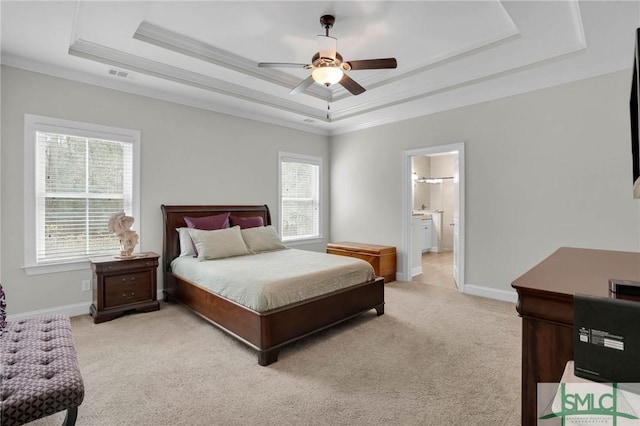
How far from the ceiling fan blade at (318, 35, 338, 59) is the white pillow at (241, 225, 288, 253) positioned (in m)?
2.49

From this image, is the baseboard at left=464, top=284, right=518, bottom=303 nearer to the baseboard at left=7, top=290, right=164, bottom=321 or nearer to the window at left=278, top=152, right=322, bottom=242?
the window at left=278, top=152, right=322, bottom=242

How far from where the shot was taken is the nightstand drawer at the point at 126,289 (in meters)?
3.38

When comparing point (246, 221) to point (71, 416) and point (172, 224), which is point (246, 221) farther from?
point (71, 416)

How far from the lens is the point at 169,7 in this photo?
266 cm

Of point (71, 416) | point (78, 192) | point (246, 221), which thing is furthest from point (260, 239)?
point (71, 416)

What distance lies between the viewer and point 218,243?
151 inches

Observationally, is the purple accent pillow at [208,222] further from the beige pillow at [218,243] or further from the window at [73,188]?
the window at [73,188]

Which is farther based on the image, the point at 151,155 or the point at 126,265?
the point at 151,155

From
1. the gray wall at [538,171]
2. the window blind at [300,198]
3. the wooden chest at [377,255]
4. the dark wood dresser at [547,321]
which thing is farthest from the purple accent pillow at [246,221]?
the dark wood dresser at [547,321]

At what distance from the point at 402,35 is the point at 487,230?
8.72ft

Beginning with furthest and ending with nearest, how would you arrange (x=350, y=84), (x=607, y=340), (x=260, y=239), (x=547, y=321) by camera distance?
(x=260, y=239), (x=350, y=84), (x=547, y=321), (x=607, y=340)

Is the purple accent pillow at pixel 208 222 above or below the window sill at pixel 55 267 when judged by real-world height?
above

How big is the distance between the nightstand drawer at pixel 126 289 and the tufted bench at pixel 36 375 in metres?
1.48

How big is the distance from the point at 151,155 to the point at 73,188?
91cm
